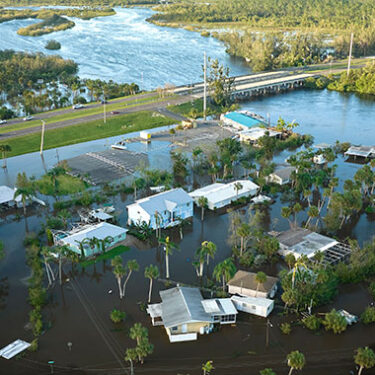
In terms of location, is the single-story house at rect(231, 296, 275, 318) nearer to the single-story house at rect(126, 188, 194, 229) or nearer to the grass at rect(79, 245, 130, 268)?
the grass at rect(79, 245, 130, 268)

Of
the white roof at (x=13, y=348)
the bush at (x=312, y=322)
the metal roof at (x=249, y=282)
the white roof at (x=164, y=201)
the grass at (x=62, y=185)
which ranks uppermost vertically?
the white roof at (x=164, y=201)

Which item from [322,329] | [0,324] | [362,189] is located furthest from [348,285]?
[0,324]

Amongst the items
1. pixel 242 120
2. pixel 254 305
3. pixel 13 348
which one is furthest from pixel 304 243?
pixel 242 120

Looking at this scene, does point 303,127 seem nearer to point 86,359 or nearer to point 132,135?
point 132,135

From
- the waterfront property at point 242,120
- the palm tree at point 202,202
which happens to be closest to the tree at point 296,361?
the palm tree at point 202,202

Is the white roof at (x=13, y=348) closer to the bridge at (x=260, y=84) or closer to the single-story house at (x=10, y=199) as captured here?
the single-story house at (x=10, y=199)

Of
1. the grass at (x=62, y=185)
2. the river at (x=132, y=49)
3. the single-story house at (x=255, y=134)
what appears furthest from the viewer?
the river at (x=132, y=49)

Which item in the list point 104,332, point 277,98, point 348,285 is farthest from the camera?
point 277,98
